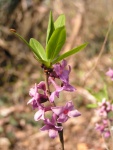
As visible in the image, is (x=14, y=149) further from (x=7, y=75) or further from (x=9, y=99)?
(x=7, y=75)

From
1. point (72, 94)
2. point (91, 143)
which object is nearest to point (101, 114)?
point (91, 143)

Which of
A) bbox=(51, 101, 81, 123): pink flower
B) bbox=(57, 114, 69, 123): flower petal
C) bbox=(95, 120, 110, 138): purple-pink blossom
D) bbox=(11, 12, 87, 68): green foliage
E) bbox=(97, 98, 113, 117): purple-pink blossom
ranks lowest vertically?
bbox=(95, 120, 110, 138): purple-pink blossom

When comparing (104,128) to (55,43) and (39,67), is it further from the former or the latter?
(39,67)

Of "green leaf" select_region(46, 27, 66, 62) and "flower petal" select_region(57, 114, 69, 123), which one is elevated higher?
"green leaf" select_region(46, 27, 66, 62)

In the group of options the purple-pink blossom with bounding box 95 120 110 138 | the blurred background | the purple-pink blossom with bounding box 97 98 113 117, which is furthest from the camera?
the blurred background

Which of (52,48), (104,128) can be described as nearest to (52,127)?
(52,48)

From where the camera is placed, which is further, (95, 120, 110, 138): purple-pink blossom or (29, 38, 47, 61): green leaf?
(95, 120, 110, 138): purple-pink blossom

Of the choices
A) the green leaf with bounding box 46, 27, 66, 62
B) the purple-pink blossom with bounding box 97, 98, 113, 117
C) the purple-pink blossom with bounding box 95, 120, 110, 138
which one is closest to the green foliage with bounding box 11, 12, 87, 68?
the green leaf with bounding box 46, 27, 66, 62

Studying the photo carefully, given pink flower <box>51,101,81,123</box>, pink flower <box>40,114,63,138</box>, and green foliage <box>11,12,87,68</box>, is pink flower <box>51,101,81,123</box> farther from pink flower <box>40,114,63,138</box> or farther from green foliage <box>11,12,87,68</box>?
green foliage <box>11,12,87,68</box>
